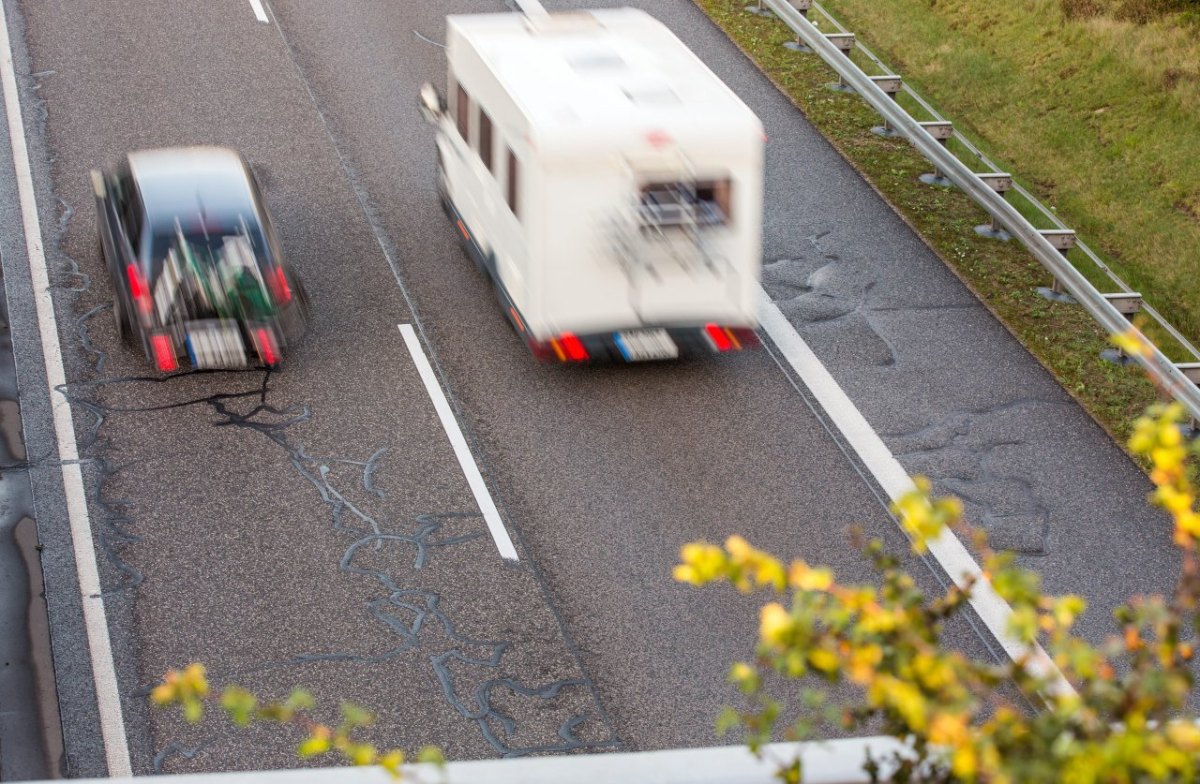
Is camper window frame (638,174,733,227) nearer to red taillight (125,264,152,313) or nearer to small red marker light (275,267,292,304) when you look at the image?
small red marker light (275,267,292,304)

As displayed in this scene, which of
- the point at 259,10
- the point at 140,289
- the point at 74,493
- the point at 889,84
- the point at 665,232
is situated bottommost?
the point at 889,84

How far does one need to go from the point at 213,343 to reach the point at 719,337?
444 cm

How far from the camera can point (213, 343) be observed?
464 inches

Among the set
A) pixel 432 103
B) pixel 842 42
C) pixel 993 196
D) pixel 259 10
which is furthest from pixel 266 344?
pixel 842 42

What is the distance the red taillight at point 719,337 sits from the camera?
1209 cm

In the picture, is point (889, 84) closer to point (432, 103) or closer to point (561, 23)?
point (561, 23)

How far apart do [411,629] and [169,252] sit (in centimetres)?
414

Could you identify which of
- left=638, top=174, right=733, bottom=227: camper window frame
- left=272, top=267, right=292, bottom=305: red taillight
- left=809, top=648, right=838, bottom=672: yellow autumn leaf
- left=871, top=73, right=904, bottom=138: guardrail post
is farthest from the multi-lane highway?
left=809, top=648, right=838, bottom=672: yellow autumn leaf

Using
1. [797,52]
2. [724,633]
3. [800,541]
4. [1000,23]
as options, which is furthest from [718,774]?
[1000,23]

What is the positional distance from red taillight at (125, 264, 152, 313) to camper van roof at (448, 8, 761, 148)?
11.5ft

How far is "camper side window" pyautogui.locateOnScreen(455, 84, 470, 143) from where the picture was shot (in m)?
13.3

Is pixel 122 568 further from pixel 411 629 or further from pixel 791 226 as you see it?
pixel 791 226

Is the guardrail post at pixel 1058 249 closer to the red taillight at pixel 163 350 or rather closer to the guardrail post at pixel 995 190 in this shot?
the guardrail post at pixel 995 190

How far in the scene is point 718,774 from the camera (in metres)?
5.77
